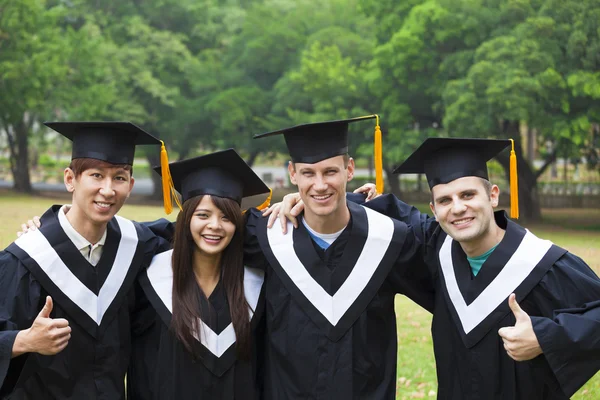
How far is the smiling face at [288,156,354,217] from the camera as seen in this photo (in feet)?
10.3

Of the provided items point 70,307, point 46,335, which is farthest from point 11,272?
point 46,335

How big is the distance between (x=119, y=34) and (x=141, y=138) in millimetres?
22754

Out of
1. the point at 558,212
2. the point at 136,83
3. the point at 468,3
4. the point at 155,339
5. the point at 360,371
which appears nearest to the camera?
the point at 360,371

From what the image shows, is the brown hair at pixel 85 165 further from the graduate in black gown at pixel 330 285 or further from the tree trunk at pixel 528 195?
the tree trunk at pixel 528 195

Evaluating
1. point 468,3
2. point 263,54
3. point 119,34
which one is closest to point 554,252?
point 468,3

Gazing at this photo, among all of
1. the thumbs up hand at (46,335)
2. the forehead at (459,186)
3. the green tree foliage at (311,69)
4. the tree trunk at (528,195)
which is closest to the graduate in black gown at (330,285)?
the forehead at (459,186)

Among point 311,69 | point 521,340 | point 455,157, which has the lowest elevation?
point 521,340

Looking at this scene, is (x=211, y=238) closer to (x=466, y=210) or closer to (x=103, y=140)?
(x=103, y=140)

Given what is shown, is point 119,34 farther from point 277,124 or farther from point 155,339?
point 155,339

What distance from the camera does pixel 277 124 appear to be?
22.5 meters

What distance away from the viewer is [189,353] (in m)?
3.23

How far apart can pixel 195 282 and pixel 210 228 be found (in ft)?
0.90

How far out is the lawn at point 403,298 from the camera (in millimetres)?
5767

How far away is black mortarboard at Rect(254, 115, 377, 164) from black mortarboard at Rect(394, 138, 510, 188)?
354mm
